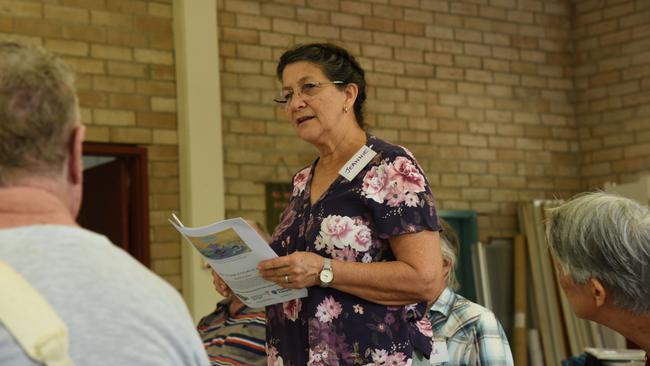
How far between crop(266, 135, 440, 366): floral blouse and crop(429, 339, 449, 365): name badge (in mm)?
534

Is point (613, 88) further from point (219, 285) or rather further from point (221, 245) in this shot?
point (221, 245)

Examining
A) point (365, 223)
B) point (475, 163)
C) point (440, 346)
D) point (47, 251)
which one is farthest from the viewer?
point (475, 163)

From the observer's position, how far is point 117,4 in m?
6.46

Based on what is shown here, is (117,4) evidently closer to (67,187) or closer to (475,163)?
(475,163)

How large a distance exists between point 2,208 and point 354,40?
239 inches

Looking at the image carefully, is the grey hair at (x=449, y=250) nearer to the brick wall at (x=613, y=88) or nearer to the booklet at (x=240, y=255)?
the booklet at (x=240, y=255)

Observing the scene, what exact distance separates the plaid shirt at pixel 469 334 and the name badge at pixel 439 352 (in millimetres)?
35

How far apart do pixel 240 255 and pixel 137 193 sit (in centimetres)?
372

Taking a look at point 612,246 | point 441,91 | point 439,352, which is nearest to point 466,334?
point 439,352

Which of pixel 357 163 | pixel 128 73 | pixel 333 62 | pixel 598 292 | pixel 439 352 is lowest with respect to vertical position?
pixel 439 352

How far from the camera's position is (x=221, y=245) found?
9.32 ft

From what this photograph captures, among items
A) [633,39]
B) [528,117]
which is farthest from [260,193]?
[633,39]

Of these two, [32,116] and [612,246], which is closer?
[32,116]

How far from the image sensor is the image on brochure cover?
2.79 meters
